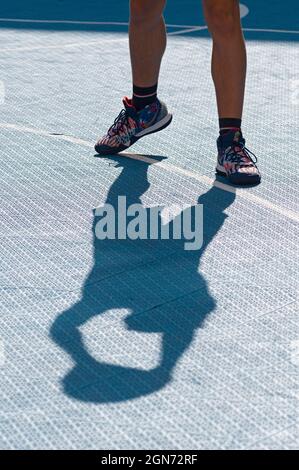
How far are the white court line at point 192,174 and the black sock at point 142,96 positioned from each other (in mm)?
237

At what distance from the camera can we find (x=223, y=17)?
4.88 m

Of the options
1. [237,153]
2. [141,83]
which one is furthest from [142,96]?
[237,153]

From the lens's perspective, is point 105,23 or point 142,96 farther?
point 105,23

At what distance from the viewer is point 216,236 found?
14.3 feet

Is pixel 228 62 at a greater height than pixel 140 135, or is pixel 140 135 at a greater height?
pixel 228 62

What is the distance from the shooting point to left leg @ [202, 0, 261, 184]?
4.93 m

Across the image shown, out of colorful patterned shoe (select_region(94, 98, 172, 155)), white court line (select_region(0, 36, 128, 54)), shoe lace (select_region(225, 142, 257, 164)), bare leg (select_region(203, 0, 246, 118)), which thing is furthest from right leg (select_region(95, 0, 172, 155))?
white court line (select_region(0, 36, 128, 54))

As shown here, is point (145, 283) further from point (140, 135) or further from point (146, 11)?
point (146, 11)

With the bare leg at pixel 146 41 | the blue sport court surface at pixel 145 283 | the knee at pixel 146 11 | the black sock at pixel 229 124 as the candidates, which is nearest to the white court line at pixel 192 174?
the blue sport court surface at pixel 145 283

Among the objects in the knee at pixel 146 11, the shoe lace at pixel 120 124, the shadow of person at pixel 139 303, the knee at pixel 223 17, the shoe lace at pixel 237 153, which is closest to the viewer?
the shadow of person at pixel 139 303

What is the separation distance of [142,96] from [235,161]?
2.38 feet

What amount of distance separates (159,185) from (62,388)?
189 cm

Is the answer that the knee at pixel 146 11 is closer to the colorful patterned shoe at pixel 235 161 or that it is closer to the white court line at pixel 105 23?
the colorful patterned shoe at pixel 235 161

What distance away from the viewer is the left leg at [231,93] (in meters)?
4.93
